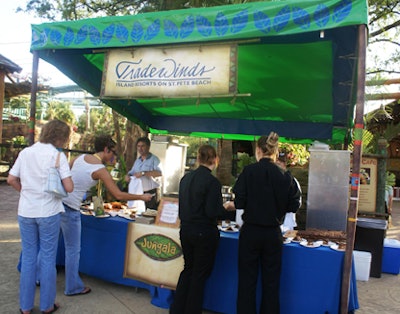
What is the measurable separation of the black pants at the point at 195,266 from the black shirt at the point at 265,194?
352 millimetres

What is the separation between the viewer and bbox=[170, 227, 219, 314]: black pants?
2752 mm

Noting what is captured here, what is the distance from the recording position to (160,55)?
3424mm

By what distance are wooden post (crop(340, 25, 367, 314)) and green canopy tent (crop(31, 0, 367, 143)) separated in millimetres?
218

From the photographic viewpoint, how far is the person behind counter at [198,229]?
2744 mm

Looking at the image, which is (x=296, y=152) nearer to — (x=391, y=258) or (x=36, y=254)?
(x=391, y=258)

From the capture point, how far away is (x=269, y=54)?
12.6 ft

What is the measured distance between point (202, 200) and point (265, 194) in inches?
19.4

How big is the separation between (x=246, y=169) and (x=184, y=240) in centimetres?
76

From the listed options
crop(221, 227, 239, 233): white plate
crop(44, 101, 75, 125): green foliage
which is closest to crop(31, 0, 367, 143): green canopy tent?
crop(221, 227, 239, 233): white plate

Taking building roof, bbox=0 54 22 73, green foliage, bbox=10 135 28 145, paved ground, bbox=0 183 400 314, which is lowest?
paved ground, bbox=0 183 400 314

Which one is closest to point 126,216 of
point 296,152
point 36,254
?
point 36,254

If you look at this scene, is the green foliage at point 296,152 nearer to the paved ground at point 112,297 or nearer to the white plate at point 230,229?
the paved ground at point 112,297

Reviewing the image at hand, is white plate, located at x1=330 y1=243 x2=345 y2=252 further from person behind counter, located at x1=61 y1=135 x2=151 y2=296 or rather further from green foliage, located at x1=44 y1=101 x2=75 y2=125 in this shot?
green foliage, located at x1=44 y1=101 x2=75 y2=125

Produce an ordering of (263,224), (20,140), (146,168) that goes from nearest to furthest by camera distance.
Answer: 1. (263,224)
2. (146,168)
3. (20,140)
